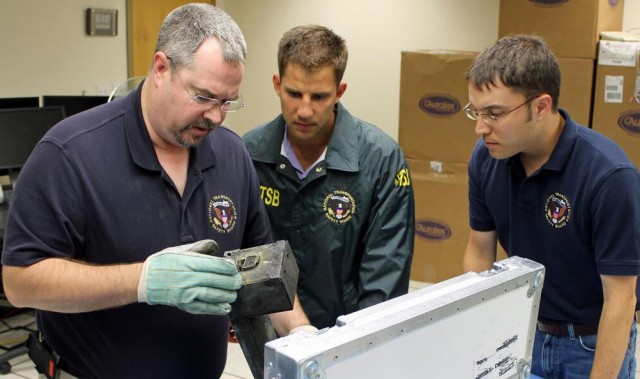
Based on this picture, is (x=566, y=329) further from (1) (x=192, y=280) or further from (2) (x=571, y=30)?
(2) (x=571, y=30)

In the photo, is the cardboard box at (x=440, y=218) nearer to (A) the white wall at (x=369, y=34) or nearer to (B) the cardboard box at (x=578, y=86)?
(B) the cardboard box at (x=578, y=86)

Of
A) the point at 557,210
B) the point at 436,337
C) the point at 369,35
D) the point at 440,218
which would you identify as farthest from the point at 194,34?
the point at 369,35

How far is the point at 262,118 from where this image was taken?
5609mm

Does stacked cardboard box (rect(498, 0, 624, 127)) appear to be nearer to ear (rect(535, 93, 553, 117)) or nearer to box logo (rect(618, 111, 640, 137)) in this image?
box logo (rect(618, 111, 640, 137))

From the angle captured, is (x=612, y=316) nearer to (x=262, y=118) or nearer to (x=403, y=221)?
(x=403, y=221)

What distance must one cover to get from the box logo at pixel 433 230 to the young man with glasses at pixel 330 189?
220 cm

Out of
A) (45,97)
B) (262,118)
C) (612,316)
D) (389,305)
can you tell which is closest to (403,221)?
(612,316)

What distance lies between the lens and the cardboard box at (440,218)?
386 centimetres

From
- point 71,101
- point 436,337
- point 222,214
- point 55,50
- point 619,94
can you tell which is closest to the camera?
point 436,337

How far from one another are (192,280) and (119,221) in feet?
0.78

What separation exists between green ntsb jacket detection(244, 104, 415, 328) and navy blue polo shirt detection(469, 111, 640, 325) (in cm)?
26

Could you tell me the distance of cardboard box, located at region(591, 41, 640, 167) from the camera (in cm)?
335

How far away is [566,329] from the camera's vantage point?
161cm

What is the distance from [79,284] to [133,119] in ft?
1.16
